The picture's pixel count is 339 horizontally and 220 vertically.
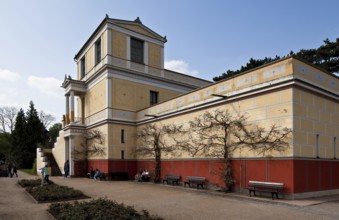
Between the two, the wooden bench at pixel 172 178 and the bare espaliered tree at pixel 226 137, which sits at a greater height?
the bare espaliered tree at pixel 226 137

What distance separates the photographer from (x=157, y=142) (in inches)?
952

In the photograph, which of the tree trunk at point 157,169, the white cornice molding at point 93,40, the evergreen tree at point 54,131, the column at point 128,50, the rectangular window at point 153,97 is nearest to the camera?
the tree trunk at point 157,169

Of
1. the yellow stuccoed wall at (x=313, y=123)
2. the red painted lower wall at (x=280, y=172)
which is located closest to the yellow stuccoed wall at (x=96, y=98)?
the red painted lower wall at (x=280, y=172)

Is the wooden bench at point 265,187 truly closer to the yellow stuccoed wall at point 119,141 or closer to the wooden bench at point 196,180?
the wooden bench at point 196,180

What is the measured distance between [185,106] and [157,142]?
4.56 meters

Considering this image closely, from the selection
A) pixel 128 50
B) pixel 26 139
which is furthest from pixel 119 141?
pixel 26 139

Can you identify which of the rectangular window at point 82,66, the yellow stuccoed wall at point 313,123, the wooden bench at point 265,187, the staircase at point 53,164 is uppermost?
the rectangular window at point 82,66

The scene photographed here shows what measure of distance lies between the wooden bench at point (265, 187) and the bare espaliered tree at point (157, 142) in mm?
8087

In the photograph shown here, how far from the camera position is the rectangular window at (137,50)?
30016 mm

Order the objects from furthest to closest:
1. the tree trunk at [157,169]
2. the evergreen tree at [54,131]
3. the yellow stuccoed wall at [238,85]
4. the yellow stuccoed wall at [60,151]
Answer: the evergreen tree at [54,131], the yellow stuccoed wall at [60,151], the tree trunk at [157,169], the yellow stuccoed wall at [238,85]

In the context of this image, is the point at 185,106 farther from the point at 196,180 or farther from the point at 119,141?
the point at 119,141

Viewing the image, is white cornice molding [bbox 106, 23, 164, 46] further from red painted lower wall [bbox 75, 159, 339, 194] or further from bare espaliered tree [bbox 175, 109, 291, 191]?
red painted lower wall [bbox 75, 159, 339, 194]

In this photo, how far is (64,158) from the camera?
31.5m

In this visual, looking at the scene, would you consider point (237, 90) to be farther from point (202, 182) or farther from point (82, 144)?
point (82, 144)
